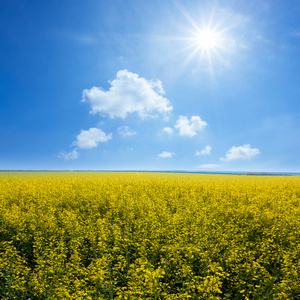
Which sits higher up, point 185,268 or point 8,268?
point 185,268

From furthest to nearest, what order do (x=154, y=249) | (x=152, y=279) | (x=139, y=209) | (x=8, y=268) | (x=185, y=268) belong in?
(x=139, y=209) < (x=154, y=249) < (x=8, y=268) < (x=185, y=268) < (x=152, y=279)

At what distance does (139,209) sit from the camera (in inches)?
487

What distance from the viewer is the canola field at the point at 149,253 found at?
543cm

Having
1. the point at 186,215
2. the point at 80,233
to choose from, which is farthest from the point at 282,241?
the point at 80,233

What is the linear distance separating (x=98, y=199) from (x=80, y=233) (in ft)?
19.5

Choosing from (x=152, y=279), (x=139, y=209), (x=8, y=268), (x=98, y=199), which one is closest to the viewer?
(x=152, y=279)

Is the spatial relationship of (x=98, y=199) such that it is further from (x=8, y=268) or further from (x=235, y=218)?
(x=235, y=218)

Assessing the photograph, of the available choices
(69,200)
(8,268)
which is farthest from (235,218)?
(69,200)

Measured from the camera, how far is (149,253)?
7.81 m

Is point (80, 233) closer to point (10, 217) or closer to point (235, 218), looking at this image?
point (10, 217)

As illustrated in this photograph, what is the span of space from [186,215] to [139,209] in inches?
119

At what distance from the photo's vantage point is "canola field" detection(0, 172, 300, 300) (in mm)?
5430

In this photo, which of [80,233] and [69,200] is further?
[69,200]

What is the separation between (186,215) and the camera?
435 inches
